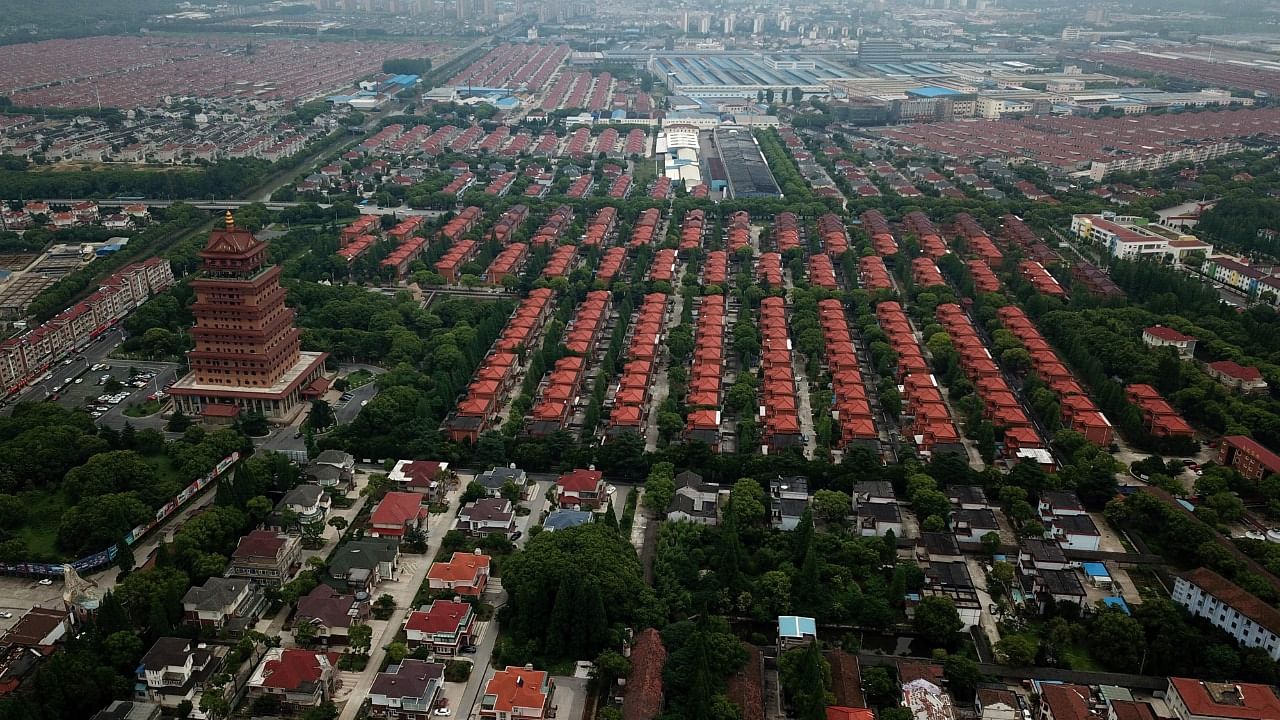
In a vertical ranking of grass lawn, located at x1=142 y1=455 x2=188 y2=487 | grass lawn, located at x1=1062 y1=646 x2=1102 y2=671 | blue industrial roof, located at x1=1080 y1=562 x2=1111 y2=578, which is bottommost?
grass lawn, located at x1=1062 y1=646 x2=1102 y2=671

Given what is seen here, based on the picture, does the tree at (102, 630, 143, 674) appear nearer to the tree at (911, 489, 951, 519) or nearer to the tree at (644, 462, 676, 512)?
the tree at (644, 462, 676, 512)

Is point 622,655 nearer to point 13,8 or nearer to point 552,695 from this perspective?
point 552,695

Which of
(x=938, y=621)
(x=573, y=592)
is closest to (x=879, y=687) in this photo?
(x=938, y=621)

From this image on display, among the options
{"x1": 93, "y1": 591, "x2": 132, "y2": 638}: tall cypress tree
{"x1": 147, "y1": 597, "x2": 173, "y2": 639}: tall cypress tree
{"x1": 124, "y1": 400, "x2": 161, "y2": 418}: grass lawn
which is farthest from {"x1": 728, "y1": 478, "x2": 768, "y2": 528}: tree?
{"x1": 124, "y1": 400, "x2": 161, "y2": 418}: grass lawn

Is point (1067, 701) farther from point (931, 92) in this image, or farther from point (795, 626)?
point (931, 92)

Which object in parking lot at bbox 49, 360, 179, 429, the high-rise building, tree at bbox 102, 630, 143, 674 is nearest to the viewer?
tree at bbox 102, 630, 143, 674

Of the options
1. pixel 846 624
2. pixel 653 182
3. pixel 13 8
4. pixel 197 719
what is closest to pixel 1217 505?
pixel 846 624

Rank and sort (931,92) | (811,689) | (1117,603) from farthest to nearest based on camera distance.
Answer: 1. (931,92)
2. (1117,603)
3. (811,689)
